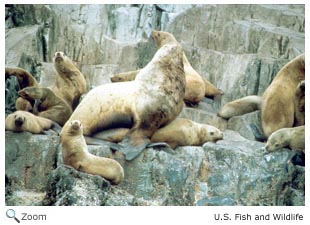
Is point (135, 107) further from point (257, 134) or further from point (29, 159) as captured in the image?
point (257, 134)

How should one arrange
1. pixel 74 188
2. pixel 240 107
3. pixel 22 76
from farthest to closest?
pixel 22 76
pixel 240 107
pixel 74 188

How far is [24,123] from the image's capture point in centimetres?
1542

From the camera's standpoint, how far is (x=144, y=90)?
51.5 ft

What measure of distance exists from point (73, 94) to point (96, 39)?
2437mm

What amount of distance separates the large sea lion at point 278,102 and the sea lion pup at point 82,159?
2729mm

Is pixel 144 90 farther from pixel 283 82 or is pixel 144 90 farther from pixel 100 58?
pixel 100 58

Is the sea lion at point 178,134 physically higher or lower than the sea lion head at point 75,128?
lower

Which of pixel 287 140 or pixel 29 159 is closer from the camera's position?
pixel 29 159

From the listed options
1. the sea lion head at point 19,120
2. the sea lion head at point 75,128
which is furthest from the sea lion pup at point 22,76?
the sea lion head at point 75,128

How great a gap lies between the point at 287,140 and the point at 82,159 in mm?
2866

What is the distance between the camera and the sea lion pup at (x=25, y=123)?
1538 cm

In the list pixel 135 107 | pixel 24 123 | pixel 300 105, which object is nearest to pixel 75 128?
pixel 24 123
